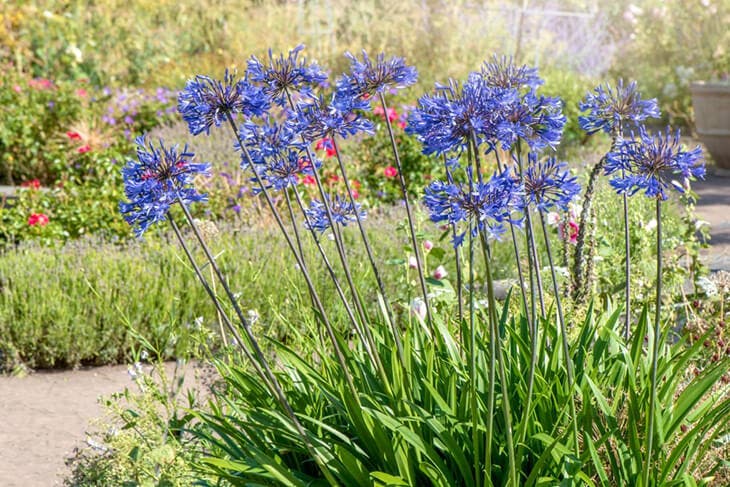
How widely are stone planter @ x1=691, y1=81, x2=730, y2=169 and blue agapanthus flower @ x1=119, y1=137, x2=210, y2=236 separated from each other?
9.10 meters

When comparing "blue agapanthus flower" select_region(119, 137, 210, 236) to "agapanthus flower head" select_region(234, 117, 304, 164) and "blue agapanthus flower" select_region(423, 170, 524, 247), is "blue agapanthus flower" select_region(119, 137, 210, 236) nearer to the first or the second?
"agapanthus flower head" select_region(234, 117, 304, 164)

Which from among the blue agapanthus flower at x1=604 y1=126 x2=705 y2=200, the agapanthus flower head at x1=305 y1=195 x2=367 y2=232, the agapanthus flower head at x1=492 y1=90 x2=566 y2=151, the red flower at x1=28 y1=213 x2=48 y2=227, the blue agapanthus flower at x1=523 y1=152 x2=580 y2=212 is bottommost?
the red flower at x1=28 y1=213 x2=48 y2=227

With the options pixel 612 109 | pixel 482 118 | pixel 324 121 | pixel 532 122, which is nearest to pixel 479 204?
pixel 482 118

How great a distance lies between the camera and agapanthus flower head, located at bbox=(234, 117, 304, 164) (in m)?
2.26

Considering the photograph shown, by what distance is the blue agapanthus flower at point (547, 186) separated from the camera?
6.53 feet

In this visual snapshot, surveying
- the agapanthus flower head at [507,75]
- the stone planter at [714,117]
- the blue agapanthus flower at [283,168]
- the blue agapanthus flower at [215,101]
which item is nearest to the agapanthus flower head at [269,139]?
the blue agapanthus flower at [283,168]

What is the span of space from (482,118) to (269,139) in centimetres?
66

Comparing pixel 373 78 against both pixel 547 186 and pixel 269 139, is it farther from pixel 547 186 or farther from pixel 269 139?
pixel 547 186

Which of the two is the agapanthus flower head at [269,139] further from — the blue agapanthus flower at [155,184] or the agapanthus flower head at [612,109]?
the agapanthus flower head at [612,109]

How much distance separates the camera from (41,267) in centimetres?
524

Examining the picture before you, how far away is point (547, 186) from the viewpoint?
6.55 ft

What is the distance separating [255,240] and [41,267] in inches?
49.3

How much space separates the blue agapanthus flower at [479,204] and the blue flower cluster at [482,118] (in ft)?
0.37

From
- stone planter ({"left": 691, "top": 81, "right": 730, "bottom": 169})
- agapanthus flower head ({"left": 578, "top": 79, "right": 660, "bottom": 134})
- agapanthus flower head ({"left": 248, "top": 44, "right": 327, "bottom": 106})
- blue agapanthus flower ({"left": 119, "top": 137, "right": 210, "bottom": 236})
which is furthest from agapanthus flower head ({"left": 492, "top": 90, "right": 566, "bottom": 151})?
stone planter ({"left": 691, "top": 81, "right": 730, "bottom": 169})
